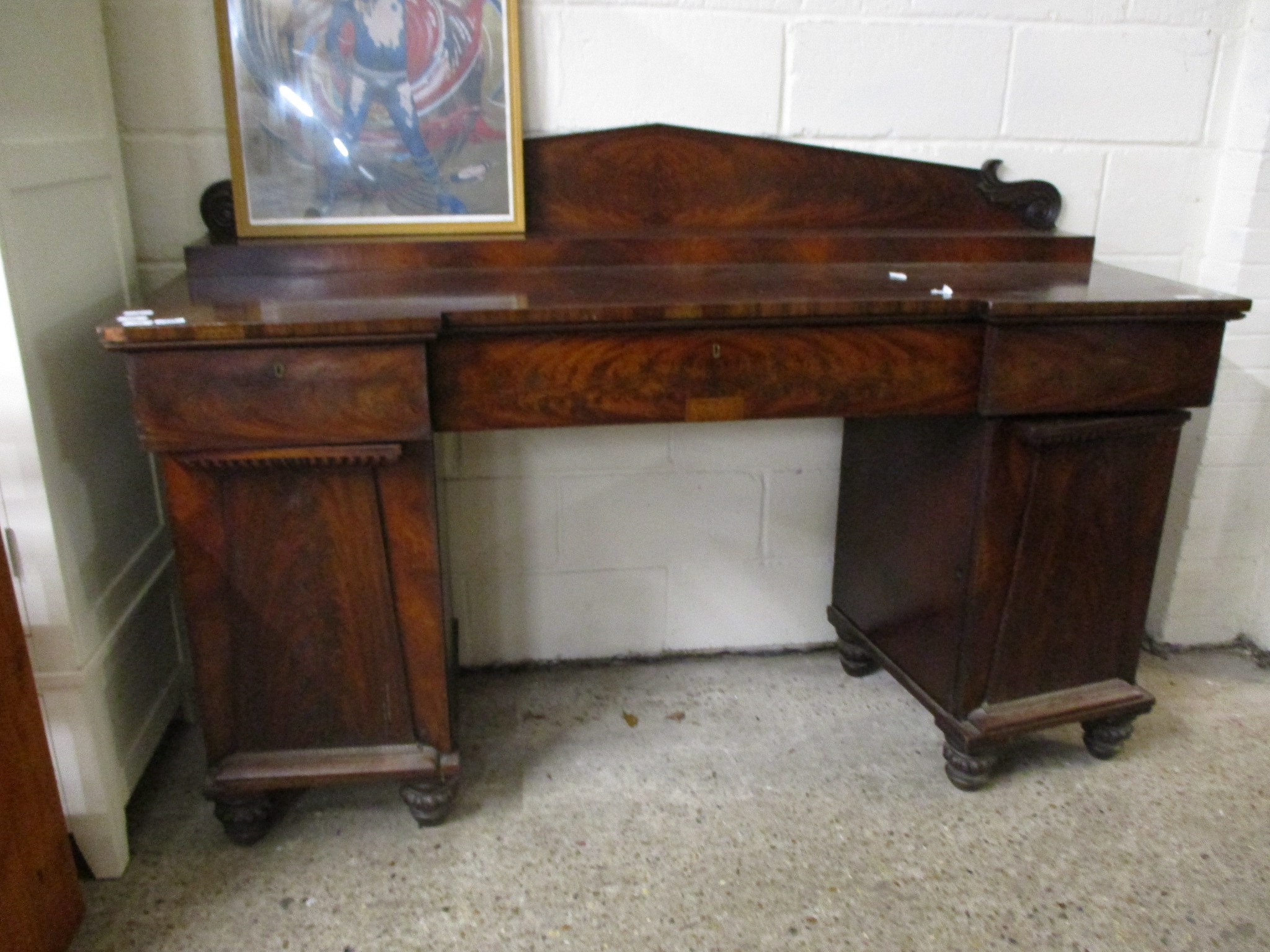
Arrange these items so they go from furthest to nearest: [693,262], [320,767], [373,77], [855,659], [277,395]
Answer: [855,659]
[693,262]
[373,77]
[320,767]
[277,395]

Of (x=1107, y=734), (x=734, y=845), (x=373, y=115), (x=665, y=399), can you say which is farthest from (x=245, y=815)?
(x=1107, y=734)

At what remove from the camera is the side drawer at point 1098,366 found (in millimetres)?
1480

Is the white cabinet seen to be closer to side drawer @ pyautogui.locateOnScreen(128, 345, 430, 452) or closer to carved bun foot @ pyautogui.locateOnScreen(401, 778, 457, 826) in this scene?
side drawer @ pyautogui.locateOnScreen(128, 345, 430, 452)

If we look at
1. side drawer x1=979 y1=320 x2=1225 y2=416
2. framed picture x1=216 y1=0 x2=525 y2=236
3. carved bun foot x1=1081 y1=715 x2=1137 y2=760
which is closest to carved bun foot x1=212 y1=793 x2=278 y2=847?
framed picture x1=216 y1=0 x2=525 y2=236

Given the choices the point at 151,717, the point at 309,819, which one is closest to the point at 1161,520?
the point at 309,819

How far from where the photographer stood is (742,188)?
73.7 inches

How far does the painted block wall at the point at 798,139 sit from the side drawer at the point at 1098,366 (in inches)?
22.8

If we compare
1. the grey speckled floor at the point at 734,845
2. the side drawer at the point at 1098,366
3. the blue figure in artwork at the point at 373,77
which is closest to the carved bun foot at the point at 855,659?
the grey speckled floor at the point at 734,845

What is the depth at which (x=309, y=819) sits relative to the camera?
1665 mm

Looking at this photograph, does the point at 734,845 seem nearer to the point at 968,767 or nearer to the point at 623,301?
the point at 968,767

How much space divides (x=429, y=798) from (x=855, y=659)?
3.10ft

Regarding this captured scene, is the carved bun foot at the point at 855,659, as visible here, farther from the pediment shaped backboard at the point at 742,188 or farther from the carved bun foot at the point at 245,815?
the carved bun foot at the point at 245,815

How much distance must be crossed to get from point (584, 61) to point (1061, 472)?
1075 mm

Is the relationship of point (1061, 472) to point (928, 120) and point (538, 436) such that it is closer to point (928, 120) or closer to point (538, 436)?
point (928, 120)
